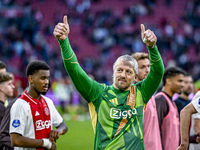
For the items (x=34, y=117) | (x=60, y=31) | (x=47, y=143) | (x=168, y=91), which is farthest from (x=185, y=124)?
(x=60, y=31)

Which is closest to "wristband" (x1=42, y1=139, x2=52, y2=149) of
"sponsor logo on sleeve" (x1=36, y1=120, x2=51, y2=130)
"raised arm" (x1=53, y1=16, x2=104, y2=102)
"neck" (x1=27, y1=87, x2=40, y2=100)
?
"sponsor logo on sleeve" (x1=36, y1=120, x2=51, y2=130)

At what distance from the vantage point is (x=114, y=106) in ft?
12.5

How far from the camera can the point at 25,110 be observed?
13.4 feet

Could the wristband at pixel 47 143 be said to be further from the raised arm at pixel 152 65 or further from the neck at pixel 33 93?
the raised arm at pixel 152 65

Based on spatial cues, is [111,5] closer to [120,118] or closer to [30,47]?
[30,47]

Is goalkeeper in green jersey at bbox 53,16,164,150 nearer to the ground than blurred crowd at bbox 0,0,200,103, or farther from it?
nearer to the ground

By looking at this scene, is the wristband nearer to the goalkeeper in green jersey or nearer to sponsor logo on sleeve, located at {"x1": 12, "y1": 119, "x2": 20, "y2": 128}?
sponsor logo on sleeve, located at {"x1": 12, "y1": 119, "x2": 20, "y2": 128}

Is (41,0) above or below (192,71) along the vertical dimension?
above

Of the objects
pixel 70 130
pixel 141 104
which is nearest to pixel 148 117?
pixel 141 104

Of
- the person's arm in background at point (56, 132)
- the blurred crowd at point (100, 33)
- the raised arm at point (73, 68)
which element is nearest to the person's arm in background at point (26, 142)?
the person's arm in background at point (56, 132)

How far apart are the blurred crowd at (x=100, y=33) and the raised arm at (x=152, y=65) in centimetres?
2040

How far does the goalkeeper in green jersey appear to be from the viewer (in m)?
3.69

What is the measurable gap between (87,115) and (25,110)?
16684mm

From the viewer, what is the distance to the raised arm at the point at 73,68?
3625 mm
